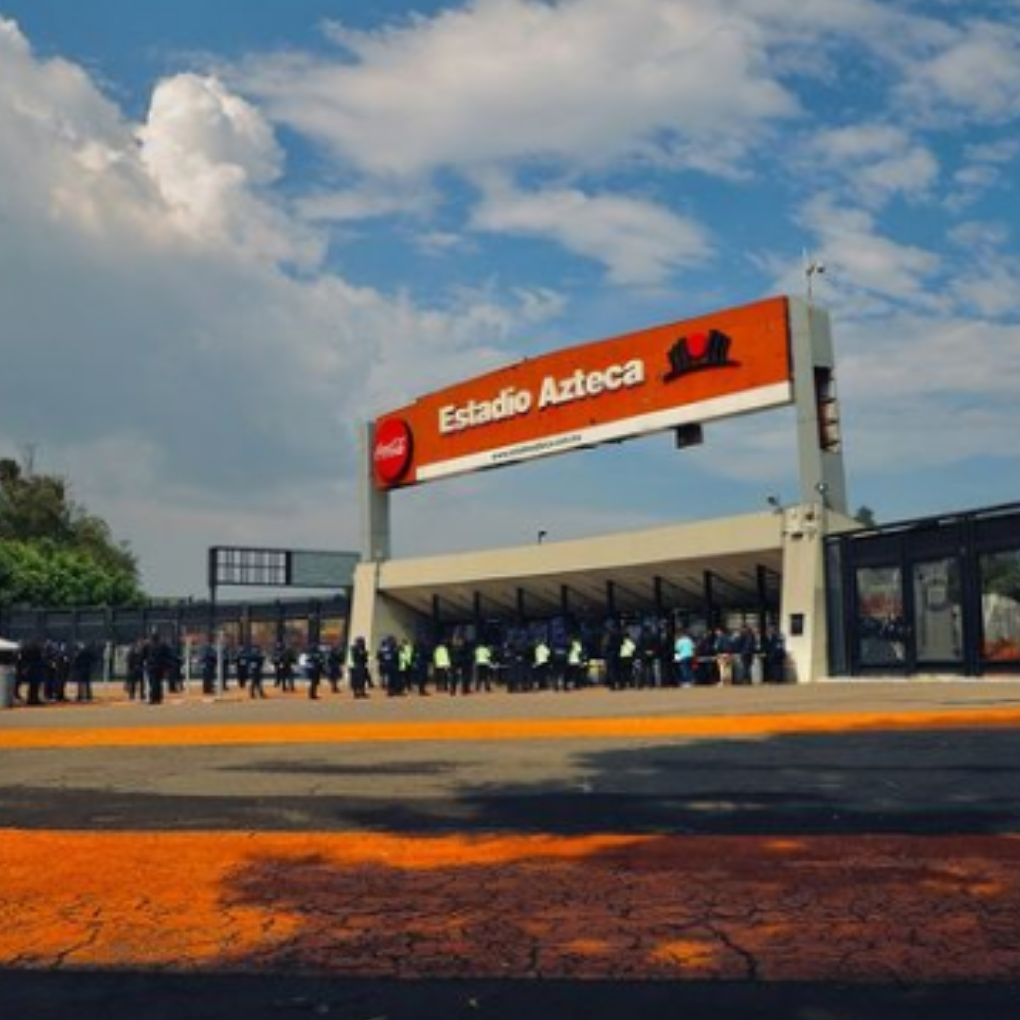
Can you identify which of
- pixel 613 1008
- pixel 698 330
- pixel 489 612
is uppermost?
pixel 698 330

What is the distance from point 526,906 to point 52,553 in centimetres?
7118

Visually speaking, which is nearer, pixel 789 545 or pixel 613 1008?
pixel 613 1008

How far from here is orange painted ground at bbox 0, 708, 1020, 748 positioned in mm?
15586

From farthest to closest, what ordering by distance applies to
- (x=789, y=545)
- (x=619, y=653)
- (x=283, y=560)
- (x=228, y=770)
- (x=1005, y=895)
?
(x=283, y=560) < (x=619, y=653) < (x=789, y=545) < (x=228, y=770) < (x=1005, y=895)

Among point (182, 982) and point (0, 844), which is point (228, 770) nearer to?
point (0, 844)

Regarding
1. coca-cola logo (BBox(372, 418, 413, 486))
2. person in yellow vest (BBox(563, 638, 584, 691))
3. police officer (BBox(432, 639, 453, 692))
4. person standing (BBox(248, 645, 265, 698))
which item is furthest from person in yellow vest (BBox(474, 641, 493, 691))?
coca-cola logo (BBox(372, 418, 413, 486))

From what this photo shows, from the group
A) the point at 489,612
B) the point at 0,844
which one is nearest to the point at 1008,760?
the point at 0,844

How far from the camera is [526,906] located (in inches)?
Result: 244

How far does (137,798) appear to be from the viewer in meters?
10.6

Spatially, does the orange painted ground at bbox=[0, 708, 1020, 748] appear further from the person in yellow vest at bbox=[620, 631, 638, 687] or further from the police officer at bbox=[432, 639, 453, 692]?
the police officer at bbox=[432, 639, 453, 692]

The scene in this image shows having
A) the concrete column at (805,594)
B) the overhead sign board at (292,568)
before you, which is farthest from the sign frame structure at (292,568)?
the concrete column at (805,594)

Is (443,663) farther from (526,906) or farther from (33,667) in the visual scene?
(526,906)

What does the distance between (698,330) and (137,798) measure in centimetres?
2332

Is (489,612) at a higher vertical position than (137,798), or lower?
higher
